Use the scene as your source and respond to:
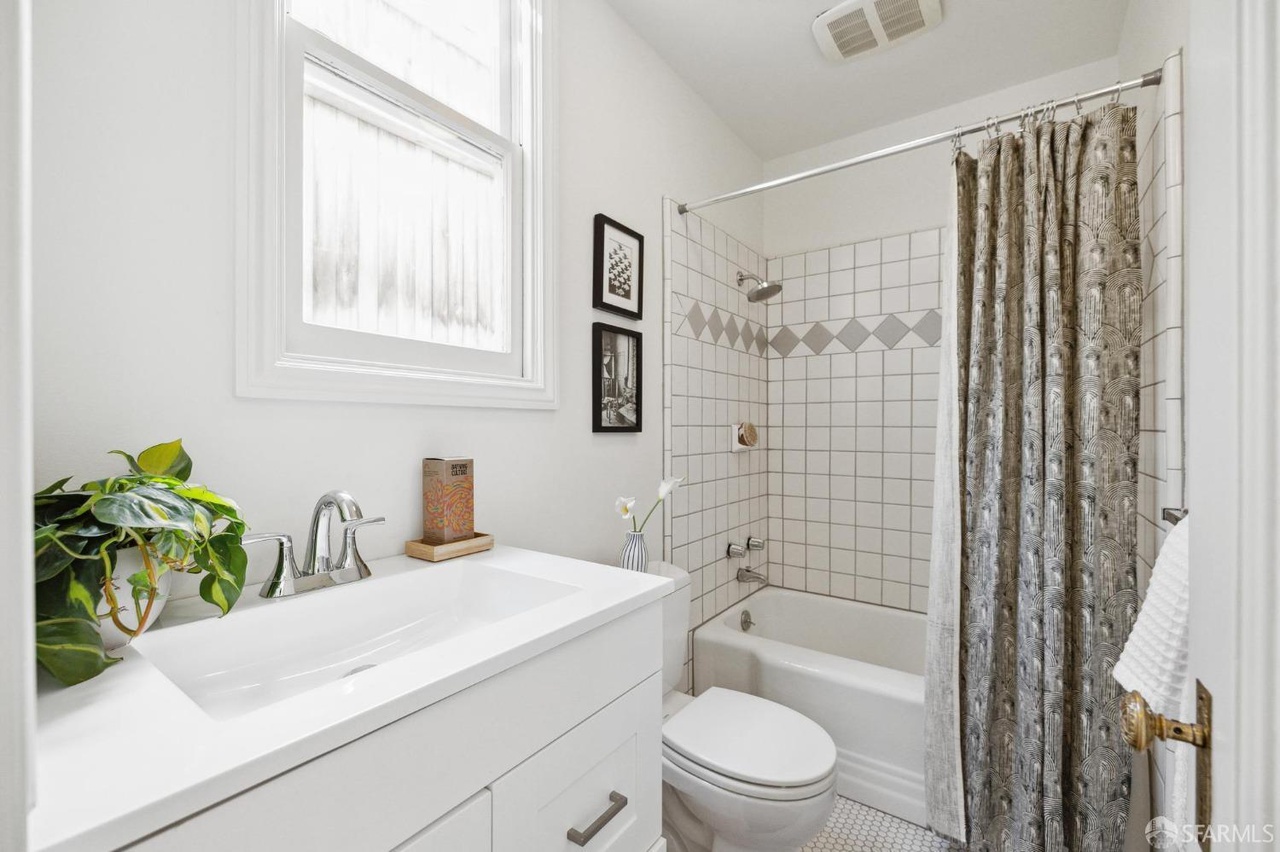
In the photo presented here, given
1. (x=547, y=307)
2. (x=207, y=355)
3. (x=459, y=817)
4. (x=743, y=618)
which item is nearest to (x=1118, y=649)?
(x=743, y=618)

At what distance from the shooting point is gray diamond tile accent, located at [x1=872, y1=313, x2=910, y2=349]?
2.37m

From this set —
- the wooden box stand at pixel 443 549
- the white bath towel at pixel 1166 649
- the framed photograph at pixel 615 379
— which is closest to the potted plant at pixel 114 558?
the wooden box stand at pixel 443 549

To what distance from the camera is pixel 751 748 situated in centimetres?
136

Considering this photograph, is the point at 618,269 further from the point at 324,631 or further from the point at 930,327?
the point at 930,327

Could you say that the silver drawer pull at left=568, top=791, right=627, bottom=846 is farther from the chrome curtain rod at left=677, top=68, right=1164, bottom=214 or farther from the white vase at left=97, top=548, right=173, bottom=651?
the chrome curtain rod at left=677, top=68, right=1164, bottom=214

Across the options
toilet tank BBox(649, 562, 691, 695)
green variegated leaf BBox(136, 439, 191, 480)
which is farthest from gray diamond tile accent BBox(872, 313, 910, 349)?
green variegated leaf BBox(136, 439, 191, 480)

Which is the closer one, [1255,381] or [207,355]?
[1255,381]

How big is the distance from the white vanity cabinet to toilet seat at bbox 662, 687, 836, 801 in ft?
1.16

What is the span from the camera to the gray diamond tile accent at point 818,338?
256cm

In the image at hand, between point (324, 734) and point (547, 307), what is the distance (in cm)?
116

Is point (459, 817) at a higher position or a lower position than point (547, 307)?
lower

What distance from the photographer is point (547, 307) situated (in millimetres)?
1485

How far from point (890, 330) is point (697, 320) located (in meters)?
0.92

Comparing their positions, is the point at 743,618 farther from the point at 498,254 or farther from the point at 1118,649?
the point at 498,254
